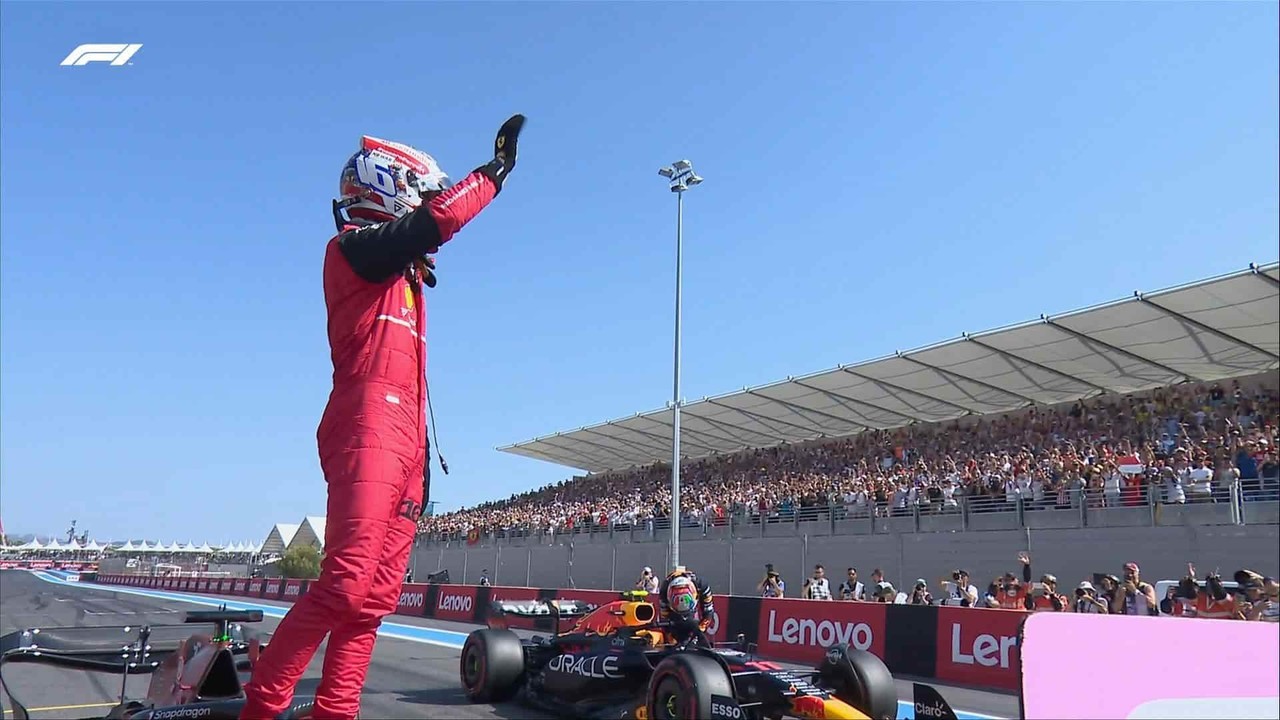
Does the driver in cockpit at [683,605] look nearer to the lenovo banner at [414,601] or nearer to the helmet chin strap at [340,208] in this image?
the helmet chin strap at [340,208]

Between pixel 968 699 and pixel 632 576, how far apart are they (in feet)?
52.3

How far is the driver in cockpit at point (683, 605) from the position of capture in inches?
278

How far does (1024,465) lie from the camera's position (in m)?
17.5

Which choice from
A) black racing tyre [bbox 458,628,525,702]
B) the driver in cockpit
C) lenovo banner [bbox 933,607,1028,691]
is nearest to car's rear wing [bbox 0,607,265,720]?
the driver in cockpit

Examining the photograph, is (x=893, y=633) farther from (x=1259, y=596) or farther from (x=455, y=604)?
(x=455, y=604)

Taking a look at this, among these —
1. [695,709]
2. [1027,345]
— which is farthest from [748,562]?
[695,709]

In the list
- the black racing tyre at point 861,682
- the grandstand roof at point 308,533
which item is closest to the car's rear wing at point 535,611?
the black racing tyre at point 861,682

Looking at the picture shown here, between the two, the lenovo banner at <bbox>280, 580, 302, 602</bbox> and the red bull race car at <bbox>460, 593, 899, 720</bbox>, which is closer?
the red bull race car at <bbox>460, 593, 899, 720</bbox>

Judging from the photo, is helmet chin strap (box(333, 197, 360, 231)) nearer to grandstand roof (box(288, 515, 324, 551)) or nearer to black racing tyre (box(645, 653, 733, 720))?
black racing tyre (box(645, 653, 733, 720))

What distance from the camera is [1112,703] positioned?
2152 mm

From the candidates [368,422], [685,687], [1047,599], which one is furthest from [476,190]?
[1047,599]

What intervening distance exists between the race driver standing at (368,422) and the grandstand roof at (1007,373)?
13962 mm

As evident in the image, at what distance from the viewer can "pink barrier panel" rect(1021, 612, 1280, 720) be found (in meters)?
2.01

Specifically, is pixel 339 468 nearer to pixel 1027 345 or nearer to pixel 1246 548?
pixel 1246 548
